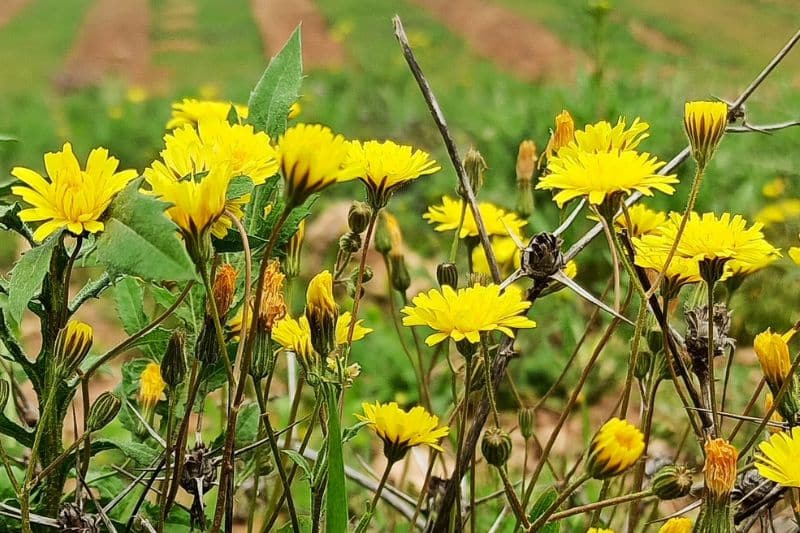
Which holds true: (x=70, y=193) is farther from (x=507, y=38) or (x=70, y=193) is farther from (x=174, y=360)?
(x=507, y=38)

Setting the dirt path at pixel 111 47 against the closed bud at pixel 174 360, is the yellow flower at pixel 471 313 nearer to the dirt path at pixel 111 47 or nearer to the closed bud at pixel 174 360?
the closed bud at pixel 174 360

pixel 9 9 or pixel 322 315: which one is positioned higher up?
pixel 322 315

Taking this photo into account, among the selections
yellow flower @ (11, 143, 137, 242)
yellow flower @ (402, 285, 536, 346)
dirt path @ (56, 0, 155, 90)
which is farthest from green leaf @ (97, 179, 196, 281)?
dirt path @ (56, 0, 155, 90)

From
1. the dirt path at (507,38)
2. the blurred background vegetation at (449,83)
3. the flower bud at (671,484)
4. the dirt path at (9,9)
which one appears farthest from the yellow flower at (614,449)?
the dirt path at (9,9)

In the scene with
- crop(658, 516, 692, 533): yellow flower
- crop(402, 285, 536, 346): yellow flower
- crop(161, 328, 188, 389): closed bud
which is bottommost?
crop(658, 516, 692, 533): yellow flower

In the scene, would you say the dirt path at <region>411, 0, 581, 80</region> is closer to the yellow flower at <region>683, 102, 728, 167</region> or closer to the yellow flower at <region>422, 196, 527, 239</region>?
the yellow flower at <region>422, 196, 527, 239</region>

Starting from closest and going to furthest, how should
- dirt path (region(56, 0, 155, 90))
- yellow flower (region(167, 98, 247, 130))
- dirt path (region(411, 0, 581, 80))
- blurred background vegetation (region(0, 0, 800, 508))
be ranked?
yellow flower (region(167, 98, 247, 130))
blurred background vegetation (region(0, 0, 800, 508))
dirt path (region(56, 0, 155, 90))
dirt path (region(411, 0, 581, 80))

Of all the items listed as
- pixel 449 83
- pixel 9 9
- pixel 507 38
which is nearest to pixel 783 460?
pixel 449 83

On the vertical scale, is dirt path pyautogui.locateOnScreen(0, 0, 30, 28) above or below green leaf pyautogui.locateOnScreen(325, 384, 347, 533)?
below
